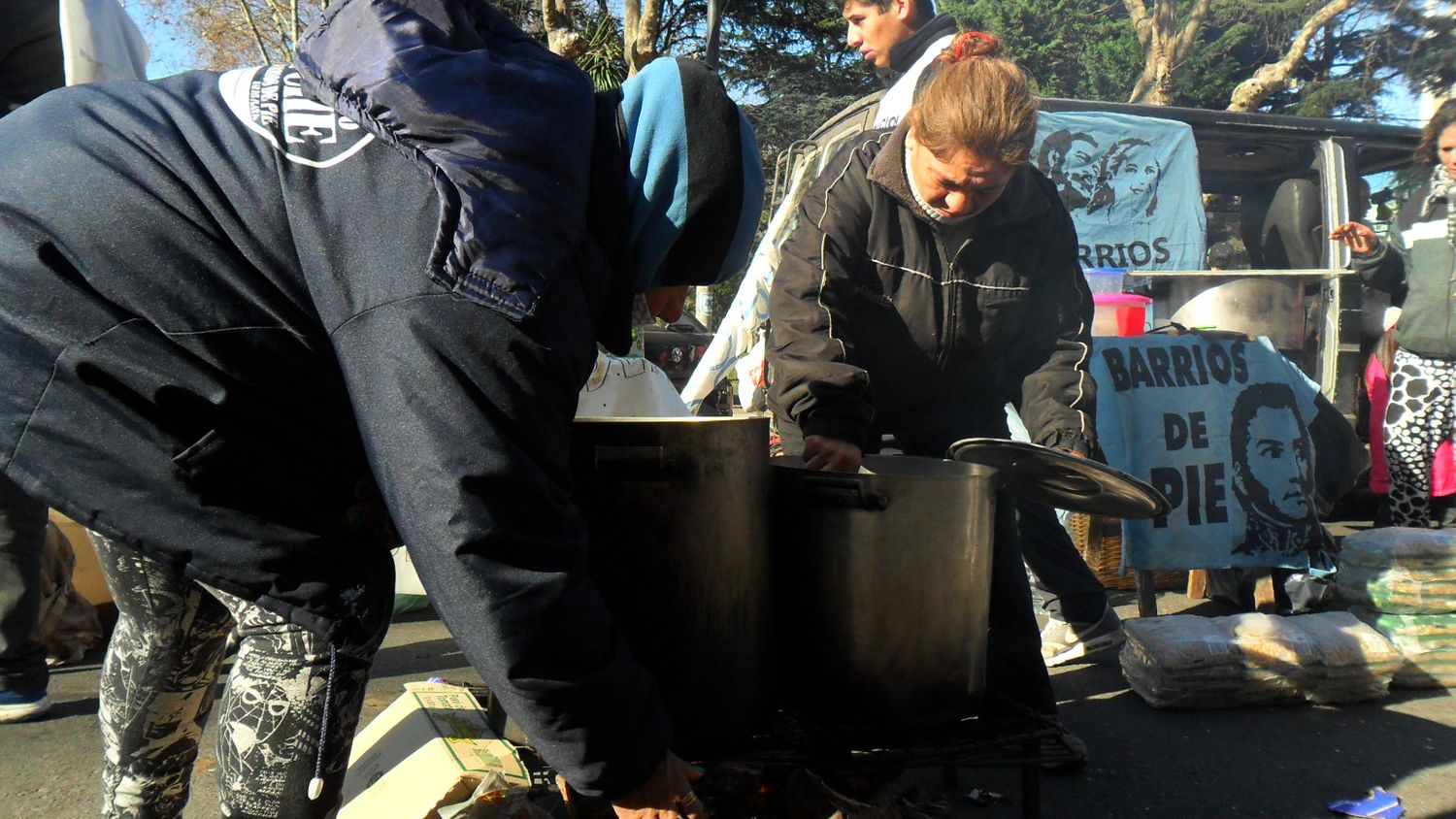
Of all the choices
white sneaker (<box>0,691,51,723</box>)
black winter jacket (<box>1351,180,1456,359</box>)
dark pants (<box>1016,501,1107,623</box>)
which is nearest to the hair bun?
dark pants (<box>1016,501,1107,623</box>)

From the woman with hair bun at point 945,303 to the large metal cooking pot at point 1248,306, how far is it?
3.08 m

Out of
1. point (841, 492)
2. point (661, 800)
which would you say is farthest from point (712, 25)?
point (661, 800)

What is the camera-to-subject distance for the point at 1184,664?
3266 millimetres

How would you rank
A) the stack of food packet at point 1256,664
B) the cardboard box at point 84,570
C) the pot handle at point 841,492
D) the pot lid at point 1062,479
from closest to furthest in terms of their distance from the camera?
the pot handle at point 841,492
the pot lid at point 1062,479
the stack of food packet at point 1256,664
the cardboard box at point 84,570

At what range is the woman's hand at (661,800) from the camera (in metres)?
1.39

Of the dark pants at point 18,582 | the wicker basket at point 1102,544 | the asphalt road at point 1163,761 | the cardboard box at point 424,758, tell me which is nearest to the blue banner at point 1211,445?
the wicker basket at point 1102,544

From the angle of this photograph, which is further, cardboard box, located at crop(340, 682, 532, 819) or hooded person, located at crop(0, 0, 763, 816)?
cardboard box, located at crop(340, 682, 532, 819)

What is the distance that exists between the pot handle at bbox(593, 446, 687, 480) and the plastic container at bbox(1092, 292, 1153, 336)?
135 inches

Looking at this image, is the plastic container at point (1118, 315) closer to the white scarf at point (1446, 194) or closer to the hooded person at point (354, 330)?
the white scarf at point (1446, 194)

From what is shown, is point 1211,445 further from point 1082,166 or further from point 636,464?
point 636,464

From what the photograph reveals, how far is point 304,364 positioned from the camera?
1.31 meters

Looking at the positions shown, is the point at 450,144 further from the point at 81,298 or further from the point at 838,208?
the point at 838,208

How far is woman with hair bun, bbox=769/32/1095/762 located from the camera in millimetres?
2518

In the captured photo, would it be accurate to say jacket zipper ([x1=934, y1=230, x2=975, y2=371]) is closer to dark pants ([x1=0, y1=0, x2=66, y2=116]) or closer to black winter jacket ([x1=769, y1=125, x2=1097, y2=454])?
black winter jacket ([x1=769, y1=125, x2=1097, y2=454])
